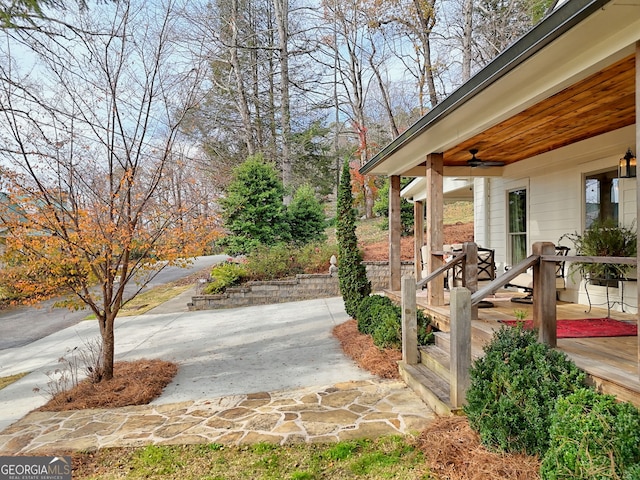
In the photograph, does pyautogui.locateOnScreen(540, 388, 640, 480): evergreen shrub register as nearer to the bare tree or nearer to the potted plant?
the potted plant

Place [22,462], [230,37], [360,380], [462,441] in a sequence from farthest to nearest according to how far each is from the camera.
Answer: [230,37], [360,380], [22,462], [462,441]

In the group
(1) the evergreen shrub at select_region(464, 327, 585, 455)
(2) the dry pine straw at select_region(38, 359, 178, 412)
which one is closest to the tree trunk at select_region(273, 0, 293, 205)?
(2) the dry pine straw at select_region(38, 359, 178, 412)

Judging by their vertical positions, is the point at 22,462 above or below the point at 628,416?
below

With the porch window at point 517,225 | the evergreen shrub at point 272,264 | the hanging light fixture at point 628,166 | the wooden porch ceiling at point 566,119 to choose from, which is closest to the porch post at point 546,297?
the wooden porch ceiling at point 566,119

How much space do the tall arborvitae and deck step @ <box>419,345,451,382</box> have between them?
2414 millimetres

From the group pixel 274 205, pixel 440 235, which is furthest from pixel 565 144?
pixel 274 205

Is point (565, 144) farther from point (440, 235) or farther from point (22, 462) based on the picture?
point (22, 462)

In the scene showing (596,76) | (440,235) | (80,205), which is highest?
(596,76)

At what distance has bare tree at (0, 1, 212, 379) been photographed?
4590mm

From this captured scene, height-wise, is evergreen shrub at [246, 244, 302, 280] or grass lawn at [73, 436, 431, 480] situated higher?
evergreen shrub at [246, 244, 302, 280]

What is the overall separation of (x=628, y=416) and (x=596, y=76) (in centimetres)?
249

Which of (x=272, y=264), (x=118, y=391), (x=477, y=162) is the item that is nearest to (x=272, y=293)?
(x=272, y=264)

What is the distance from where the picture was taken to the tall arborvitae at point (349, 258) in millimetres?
7039

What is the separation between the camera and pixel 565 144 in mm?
5664
